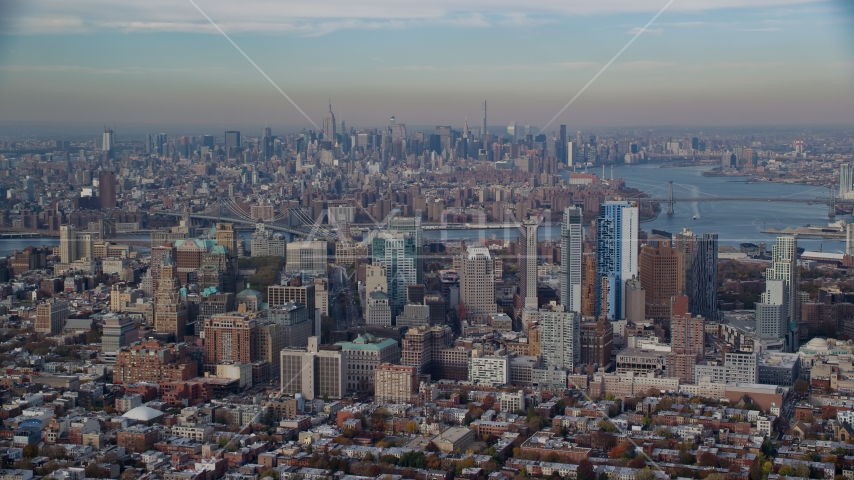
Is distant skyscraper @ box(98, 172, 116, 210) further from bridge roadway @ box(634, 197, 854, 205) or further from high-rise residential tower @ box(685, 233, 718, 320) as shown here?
high-rise residential tower @ box(685, 233, 718, 320)

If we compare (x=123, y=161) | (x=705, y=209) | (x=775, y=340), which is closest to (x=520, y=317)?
(x=775, y=340)

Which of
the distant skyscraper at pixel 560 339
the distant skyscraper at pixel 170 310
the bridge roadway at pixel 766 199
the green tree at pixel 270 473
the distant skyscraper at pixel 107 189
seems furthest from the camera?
the distant skyscraper at pixel 107 189

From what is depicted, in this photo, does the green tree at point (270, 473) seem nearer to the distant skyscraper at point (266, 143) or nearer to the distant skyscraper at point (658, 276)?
the distant skyscraper at point (658, 276)

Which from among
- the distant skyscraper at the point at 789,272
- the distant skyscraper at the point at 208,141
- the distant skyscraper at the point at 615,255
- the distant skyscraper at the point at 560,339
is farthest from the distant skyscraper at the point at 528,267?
the distant skyscraper at the point at 208,141

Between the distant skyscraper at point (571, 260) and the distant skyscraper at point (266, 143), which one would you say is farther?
the distant skyscraper at point (266, 143)

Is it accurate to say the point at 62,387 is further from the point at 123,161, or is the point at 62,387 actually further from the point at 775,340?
the point at 123,161

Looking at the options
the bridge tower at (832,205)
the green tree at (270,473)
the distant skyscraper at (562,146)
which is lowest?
the green tree at (270,473)

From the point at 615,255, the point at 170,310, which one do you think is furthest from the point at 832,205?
the point at 170,310
